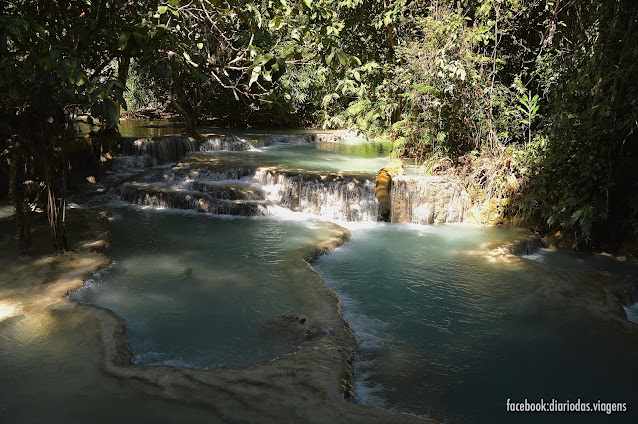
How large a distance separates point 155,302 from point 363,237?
4.39 metres

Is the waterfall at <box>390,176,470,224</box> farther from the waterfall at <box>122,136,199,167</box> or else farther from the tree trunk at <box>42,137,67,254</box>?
the waterfall at <box>122,136,199,167</box>

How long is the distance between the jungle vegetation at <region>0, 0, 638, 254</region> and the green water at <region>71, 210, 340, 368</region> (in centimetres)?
130

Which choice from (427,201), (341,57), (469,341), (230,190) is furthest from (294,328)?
(230,190)

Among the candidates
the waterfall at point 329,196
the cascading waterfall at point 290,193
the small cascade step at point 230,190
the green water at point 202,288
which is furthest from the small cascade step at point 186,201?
the green water at point 202,288

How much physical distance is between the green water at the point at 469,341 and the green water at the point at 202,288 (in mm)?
814

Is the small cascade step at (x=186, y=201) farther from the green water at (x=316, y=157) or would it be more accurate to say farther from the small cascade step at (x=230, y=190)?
the green water at (x=316, y=157)

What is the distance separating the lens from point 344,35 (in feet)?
42.9

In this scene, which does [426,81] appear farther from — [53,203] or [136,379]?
[136,379]

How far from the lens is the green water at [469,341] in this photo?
438 cm

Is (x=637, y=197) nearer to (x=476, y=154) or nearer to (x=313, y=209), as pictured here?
(x=476, y=154)

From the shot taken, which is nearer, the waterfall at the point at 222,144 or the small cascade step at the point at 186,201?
the small cascade step at the point at 186,201

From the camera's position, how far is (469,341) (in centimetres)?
540

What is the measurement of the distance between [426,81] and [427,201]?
2692mm

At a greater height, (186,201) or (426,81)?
(426,81)
